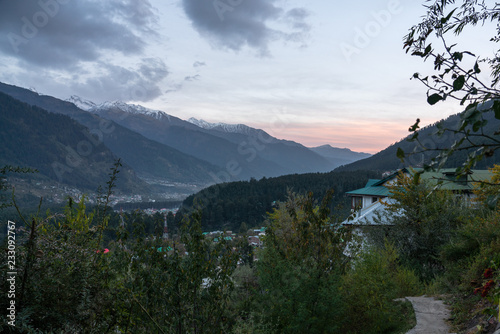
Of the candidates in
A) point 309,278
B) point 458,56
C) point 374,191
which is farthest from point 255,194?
point 458,56

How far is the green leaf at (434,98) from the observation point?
148 cm

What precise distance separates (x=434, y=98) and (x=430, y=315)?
6.18 m

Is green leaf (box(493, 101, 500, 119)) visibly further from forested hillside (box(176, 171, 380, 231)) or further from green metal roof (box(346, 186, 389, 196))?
forested hillside (box(176, 171, 380, 231))

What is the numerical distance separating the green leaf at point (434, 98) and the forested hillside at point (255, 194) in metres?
74.5

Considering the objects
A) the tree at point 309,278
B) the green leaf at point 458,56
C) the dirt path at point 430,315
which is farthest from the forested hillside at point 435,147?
the dirt path at point 430,315

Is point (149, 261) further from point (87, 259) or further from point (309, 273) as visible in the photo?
point (309, 273)

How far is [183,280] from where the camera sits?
333 centimetres

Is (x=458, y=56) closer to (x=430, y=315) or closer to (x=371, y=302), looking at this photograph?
(x=371, y=302)

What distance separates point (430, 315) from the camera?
620 cm

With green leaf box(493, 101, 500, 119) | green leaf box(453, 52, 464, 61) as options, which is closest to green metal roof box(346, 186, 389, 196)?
green leaf box(453, 52, 464, 61)

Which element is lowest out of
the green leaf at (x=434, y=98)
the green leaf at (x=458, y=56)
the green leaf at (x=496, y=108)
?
the green leaf at (x=496, y=108)

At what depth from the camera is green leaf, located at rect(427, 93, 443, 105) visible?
148 centimetres

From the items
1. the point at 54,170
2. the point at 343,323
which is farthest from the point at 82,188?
the point at 343,323

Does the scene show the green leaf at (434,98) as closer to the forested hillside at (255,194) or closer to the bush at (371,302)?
the bush at (371,302)
